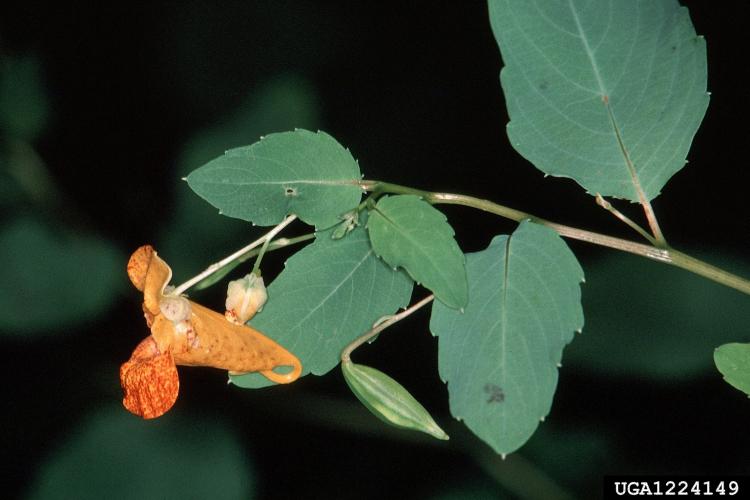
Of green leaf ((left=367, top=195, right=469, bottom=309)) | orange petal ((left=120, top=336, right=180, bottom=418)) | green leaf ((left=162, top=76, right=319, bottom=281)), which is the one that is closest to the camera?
green leaf ((left=367, top=195, right=469, bottom=309))

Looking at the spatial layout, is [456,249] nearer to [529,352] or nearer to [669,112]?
[529,352]

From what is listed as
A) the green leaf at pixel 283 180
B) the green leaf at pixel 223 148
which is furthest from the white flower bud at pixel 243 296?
the green leaf at pixel 223 148

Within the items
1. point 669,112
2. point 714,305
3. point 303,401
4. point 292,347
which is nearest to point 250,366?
point 292,347

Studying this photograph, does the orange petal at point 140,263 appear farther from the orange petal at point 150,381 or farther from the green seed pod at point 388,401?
the green seed pod at point 388,401

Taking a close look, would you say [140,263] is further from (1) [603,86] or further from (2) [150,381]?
(1) [603,86]

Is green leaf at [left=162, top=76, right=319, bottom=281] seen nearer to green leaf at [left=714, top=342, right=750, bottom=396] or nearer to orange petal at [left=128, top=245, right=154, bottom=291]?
orange petal at [left=128, top=245, right=154, bottom=291]

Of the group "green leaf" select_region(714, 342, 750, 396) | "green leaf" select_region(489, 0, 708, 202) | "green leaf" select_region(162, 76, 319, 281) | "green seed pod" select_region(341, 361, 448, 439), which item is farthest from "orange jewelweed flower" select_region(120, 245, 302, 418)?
"green leaf" select_region(162, 76, 319, 281)
